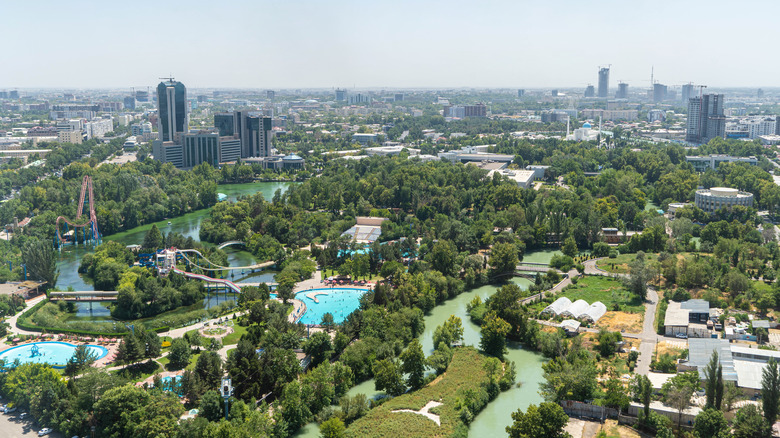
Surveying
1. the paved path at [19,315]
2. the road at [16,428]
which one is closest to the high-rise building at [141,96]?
the paved path at [19,315]

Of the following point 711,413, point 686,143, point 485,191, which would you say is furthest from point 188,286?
point 686,143

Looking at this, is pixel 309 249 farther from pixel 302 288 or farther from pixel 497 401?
pixel 497 401

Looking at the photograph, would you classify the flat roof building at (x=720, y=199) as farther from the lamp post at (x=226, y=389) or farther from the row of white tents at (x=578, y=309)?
the lamp post at (x=226, y=389)

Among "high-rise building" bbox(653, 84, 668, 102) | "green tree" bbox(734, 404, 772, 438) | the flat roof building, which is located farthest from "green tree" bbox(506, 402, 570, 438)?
"high-rise building" bbox(653, 84, 668, 102)

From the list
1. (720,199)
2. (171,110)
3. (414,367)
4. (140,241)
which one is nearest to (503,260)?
(414,367)

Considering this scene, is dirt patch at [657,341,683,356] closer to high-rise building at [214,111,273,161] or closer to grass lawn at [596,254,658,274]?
grass lawn at [596,254,658,274]

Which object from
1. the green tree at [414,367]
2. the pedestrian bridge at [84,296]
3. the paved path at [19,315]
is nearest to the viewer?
the green tree at [414,367]
